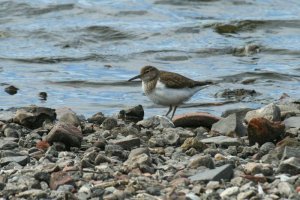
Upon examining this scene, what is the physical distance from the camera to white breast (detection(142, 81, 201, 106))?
10859mm

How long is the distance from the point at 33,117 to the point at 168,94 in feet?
5.68

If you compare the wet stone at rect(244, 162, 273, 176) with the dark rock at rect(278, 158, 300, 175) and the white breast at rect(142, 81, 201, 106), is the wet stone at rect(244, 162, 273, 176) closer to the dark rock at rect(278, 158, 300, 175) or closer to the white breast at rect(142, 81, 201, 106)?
the dark rock at rect(278, 158, 300, 175)

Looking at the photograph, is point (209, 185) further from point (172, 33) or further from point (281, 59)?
point (172, 33)

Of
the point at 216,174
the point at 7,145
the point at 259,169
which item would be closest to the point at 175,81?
the point at 7,145

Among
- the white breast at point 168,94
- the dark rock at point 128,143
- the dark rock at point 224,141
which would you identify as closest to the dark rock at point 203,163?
the dark rock at point 128,143

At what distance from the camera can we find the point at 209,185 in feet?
21.0

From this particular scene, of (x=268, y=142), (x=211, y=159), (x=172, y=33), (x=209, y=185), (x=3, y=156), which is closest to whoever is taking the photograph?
(x=209, y=185)

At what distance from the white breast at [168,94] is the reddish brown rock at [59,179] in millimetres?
4284

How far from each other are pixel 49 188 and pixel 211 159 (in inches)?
54.3

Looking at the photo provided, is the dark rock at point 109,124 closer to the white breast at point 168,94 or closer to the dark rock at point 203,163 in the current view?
the white breast at point 168,94

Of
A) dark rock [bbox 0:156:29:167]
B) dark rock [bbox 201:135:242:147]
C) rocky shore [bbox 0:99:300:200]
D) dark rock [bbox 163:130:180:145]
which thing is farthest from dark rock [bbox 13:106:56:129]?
dark rock [bbox 0:156:29:167]

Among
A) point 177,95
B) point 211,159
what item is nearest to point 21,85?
point 177,95

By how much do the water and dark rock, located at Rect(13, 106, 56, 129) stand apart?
1.95 m

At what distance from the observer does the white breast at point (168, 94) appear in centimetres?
1086
